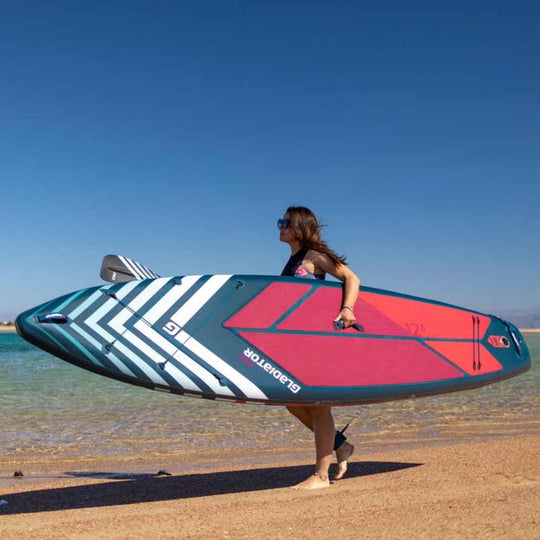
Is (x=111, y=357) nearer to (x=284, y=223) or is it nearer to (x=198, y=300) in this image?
(x=198, y=300)

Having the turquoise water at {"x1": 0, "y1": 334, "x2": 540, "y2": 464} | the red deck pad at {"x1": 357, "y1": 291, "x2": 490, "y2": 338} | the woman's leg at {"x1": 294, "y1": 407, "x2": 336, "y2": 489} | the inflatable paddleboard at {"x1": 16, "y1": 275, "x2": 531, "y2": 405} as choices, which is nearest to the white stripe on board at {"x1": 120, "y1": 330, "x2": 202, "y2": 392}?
the inflatable paddleboard at {"x1": 16, "y1": 275, "x2": 531, "y2": 405}

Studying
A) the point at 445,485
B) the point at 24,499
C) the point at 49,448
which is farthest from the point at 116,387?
the point at 445,485

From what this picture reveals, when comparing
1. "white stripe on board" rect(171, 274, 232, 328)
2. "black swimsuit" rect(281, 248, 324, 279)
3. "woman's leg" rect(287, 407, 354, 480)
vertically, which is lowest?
"woman's leg" rect(287, 407, 354, 480)

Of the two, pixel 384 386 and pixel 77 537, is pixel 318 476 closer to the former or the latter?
pixel 384 386

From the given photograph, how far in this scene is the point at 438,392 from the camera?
4.67 meters

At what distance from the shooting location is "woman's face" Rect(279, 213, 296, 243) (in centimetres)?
404

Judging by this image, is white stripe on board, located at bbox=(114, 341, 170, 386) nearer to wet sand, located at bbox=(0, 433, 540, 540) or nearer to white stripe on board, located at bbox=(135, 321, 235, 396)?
white stripe on board, located at bbox=(135, 321, 235, 396)

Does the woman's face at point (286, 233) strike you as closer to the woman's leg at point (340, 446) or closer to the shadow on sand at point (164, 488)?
the woman's leg at point (340, 446)

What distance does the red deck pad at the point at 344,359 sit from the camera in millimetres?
4156

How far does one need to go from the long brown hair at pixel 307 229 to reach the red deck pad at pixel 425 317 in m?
0.55

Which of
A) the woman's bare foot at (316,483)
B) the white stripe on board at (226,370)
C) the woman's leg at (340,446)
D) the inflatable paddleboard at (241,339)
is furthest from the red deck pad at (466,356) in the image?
the white stripe on board at (226,370)

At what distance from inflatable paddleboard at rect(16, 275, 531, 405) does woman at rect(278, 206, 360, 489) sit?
0.11 m

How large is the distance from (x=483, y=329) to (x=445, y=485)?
1.60 m

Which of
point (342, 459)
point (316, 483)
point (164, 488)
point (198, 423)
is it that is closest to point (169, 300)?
point (164, 488)
